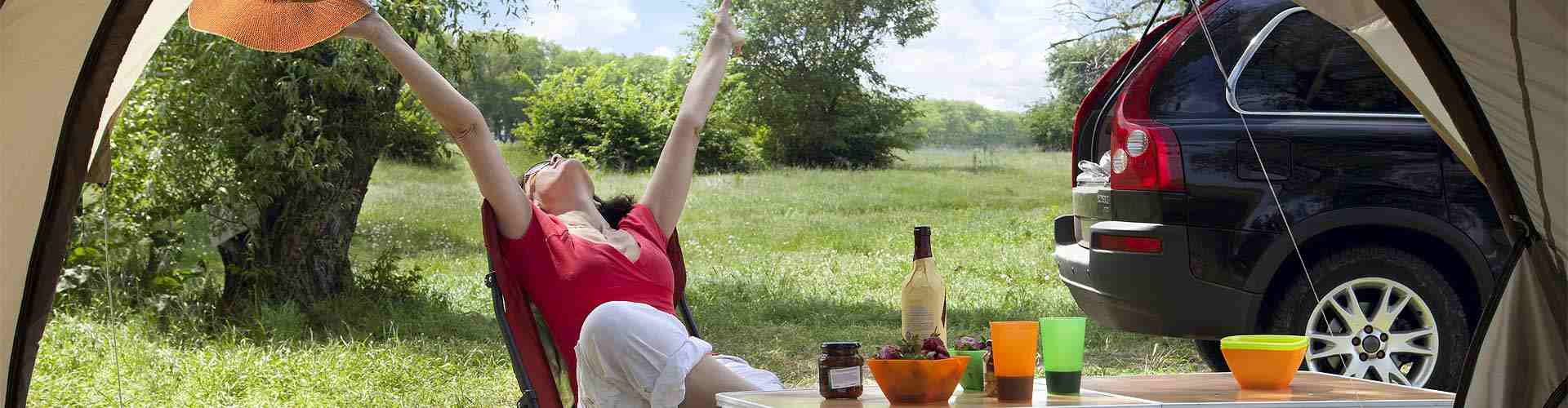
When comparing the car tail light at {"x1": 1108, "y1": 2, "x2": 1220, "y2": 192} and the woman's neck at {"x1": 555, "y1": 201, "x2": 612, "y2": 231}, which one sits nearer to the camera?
the woman's neck at {"x1": 555, "y1": 201, "x2": 612, "y2": 231}

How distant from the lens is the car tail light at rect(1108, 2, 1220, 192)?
352 cm

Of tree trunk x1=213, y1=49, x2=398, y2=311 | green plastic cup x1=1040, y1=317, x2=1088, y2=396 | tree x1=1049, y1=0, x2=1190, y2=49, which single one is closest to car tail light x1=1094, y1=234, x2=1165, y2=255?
green plastic cup x1=1040, y1=317, x2=1088, y2=396

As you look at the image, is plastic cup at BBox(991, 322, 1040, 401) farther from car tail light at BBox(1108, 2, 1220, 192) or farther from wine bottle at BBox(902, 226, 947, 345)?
car tail light at BBox(1108, 2, 1220, 192)

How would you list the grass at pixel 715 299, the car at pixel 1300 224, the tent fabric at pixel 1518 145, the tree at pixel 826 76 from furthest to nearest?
the tree at pixel 826 76, the grass at pixel 715 299, the car at pixel 1300 224, the tent fabric at pixel 1518 145

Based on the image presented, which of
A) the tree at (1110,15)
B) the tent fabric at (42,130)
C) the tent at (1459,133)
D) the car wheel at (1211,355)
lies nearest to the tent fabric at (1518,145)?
the tent at (1459,133)

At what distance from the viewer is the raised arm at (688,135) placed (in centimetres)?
283

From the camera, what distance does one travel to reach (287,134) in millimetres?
5570

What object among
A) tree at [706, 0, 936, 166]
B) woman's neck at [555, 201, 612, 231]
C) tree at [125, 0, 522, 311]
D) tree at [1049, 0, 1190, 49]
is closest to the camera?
woman's neck at [555, 201, 612, 231]

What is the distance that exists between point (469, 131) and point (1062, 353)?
1169 mm

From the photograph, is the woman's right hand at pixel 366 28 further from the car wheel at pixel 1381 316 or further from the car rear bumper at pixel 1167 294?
the car wheel at pixel 1381 316

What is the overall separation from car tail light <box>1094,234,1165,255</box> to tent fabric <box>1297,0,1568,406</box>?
163cm

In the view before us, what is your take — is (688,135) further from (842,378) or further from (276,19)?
(842,378)

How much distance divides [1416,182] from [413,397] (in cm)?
310

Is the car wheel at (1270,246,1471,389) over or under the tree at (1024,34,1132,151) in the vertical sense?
under
